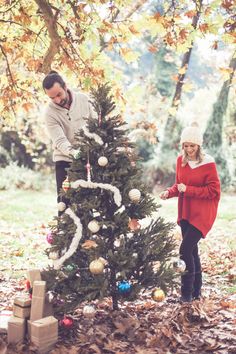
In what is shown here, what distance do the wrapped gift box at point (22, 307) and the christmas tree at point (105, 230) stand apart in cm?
22

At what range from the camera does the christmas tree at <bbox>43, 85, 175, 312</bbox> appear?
12.7 ft

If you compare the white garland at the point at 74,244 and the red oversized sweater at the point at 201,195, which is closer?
the white garland at the point at 74,244

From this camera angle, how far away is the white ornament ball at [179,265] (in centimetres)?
415

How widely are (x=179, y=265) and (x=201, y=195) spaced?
67 centimetres

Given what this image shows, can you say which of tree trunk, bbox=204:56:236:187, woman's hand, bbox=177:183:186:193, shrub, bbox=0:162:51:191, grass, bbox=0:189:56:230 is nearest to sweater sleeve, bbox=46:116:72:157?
woman's hand, bbox=177:183:186:193

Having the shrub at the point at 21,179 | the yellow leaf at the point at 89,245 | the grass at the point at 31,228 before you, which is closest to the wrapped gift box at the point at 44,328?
the yellow leaf at the point at 89,245

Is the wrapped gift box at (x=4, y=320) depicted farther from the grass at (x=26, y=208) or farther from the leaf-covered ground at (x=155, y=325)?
the grass at (x=26, y=208)

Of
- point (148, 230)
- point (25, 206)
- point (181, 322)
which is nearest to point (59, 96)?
point (148, 230)

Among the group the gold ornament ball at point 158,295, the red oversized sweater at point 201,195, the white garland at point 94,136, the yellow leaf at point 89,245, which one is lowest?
the gold ornament ball at point 158,295

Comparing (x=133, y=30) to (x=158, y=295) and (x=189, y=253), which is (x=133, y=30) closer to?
(x=189, y=253)

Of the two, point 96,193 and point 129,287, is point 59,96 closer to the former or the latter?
point 96,193

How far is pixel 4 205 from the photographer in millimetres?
12734

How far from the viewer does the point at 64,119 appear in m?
4.80

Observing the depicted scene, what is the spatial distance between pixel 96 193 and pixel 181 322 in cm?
132
